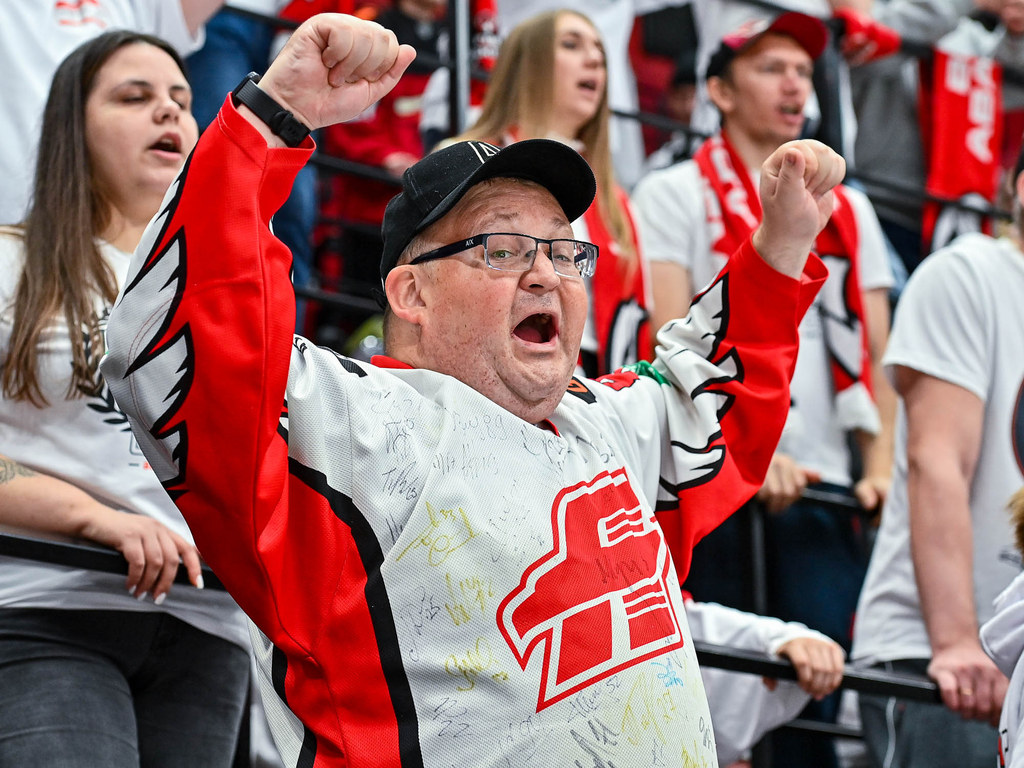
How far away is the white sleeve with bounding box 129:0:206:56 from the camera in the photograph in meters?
2.86

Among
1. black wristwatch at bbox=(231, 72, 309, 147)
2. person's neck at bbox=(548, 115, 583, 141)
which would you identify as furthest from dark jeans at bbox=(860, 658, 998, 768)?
black wristwatch at bbox=(231, 72, 309, 147)

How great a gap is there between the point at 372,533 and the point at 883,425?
2027 mm

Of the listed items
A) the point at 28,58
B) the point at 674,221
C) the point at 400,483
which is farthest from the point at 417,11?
the point at 400,483

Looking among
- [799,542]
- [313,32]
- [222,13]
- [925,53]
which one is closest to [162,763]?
[313,32]

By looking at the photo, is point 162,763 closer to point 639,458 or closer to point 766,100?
point 639,458

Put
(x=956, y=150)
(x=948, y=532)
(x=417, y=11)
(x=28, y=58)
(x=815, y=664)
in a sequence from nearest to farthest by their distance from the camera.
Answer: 1. (x=815, y=664)
2. (x=948, y=532)
3. (x=28, y=58)
4. (x=417, y=11)
5. (x=956, y=150)

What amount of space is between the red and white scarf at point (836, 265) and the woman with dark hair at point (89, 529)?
1.50 meters

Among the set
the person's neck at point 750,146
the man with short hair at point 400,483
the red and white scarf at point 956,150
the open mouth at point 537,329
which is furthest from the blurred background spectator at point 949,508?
the red and white scarf at point 956,150

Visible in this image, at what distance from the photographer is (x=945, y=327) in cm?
253

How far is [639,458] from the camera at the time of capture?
5.87 feet

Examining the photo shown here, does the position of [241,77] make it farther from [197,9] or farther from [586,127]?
[586,127]

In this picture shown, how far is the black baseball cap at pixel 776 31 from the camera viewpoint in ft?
11.2

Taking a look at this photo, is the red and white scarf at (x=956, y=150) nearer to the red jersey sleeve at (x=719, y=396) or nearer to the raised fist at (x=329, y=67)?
the red jersey sleeve at (x=719, y=396)

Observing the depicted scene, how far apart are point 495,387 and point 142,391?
1.47ft
